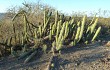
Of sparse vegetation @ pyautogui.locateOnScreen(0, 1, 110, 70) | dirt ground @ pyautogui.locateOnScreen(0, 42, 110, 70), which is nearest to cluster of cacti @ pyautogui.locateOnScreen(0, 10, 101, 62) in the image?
sparse vegetation @ pyautogui.locateOnScreen(0, 1, 110, 70)

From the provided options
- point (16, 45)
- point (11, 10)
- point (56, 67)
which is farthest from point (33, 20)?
point (56, 67)

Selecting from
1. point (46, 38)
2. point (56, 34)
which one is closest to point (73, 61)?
point (56, 34)

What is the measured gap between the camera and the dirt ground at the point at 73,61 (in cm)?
1040

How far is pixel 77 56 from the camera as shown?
11.1 meters

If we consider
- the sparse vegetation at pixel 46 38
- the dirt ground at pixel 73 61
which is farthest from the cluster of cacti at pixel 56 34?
the dirt ground at pixel 73 61

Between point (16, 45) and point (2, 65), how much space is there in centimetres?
175

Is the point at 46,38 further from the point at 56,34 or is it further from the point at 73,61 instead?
the point at 73,61

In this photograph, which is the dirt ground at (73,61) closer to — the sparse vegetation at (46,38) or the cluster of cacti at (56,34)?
the sparse vegetation at (46,38)

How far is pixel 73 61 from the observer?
1070cm

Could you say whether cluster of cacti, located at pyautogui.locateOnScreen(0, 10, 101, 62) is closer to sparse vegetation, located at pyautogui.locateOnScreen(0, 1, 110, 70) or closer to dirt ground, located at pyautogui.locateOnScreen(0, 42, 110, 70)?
sparse vegetation, located at pyautogui.locateOnScreen(0, 1, 110, 70)

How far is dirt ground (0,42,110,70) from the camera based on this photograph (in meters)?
10.4

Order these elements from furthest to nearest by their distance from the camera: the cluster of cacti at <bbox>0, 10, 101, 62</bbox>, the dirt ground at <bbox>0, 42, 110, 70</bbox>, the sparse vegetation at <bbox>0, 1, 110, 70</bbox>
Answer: the cluster of cacti at <bbox>0, 10, 101, 62</bbox>, the sparse vegetation at <bbox>0, 1, 110, 70</bbox>, the dirt ground at <bbox>0, 42, 110, 70</bbox>

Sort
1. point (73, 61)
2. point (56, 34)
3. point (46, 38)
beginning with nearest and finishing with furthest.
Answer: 1. point (73, 61)
2. point (56, 34)
3. point (46, 38)

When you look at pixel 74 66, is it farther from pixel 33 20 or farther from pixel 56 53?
pixel 33 20
